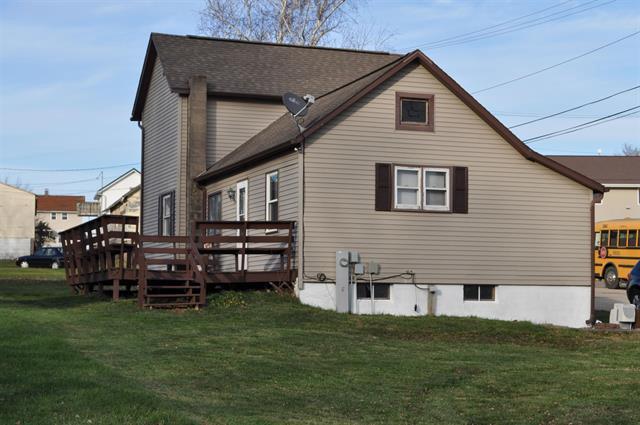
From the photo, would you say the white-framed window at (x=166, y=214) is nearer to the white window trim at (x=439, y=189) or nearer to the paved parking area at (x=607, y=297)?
the white window trim at (x=439, y=189)

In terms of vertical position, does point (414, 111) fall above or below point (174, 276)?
above

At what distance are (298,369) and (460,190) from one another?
1147cm

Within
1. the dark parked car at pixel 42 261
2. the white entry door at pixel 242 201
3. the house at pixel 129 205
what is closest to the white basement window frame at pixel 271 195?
the white entry door at pixel 242 201

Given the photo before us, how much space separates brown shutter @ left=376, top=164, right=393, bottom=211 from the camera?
23.9m

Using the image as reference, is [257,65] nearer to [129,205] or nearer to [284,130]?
[284,130]

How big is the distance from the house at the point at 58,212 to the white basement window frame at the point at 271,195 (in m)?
94.2

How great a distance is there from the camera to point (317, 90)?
3098cm

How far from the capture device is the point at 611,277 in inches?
1721

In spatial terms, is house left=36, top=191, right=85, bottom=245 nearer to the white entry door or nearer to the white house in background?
the white house in background

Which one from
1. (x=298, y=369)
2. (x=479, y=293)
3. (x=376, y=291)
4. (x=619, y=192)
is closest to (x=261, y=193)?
(x=376, y=291)

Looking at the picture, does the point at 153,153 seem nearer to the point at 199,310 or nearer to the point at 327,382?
the point at 199,310

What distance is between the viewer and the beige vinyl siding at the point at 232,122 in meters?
29.4

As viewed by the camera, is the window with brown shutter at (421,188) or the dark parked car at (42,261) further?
the dark parked car at (42,261)

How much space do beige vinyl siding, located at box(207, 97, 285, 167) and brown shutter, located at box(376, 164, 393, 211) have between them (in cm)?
680
